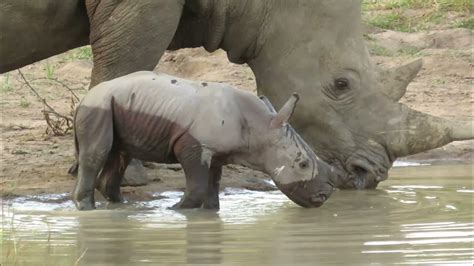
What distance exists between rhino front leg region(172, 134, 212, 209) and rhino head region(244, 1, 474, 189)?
42.9 inches

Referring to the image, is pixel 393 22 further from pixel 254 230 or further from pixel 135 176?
pixel 254 230

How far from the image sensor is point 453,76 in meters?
12.7

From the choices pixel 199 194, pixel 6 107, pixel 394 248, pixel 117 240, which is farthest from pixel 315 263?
pixel 6 107

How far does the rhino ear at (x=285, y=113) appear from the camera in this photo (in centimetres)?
752

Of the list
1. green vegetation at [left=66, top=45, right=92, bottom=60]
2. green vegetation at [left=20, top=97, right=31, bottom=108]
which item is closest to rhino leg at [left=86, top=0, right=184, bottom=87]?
green vegetation at [left=20, top=97, right=31, bottom=108]

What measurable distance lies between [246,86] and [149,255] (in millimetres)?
6477

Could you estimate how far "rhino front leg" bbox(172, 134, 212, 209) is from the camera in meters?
7.41

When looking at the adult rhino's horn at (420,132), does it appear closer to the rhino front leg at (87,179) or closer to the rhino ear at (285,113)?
the rhino ear at (285,113)

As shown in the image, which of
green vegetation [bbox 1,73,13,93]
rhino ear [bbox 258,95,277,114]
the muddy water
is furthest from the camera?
green vegetation [bbox 1,73,13,93]

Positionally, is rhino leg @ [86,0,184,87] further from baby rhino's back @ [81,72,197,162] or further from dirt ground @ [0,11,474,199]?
dirt ground @ [0,11,474,199]

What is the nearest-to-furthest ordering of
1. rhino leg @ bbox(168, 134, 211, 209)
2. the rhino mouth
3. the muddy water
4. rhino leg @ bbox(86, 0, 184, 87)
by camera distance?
1. the muddy water
2. rhino leg @ bbox(168, 134, 211, 209)
3. rhino leg @ bbox(86, 0, 184, 87)
4. the rhino mouth

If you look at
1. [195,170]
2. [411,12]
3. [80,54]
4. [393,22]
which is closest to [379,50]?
[393,22]

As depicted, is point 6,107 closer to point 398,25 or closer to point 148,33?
point 148,33

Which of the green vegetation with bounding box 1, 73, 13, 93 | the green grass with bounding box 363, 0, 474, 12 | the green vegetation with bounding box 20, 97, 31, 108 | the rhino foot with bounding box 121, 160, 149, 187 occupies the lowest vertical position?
the rhino foot with bounding box 121, 160, 149, 187
